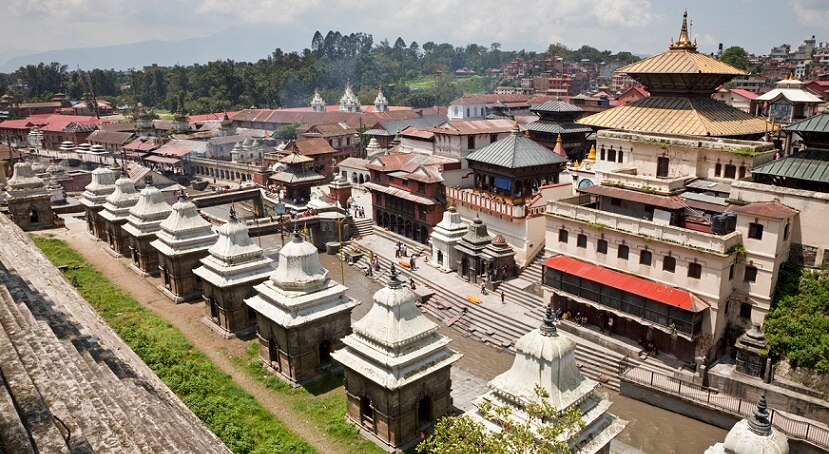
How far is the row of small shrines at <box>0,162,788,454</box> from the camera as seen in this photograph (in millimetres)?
15734

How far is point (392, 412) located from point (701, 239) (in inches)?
684

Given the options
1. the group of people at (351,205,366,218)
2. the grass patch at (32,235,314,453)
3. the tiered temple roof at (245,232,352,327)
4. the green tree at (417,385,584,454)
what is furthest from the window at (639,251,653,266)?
the group of people at (351,205,366,218)

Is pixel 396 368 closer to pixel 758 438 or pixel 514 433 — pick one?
pixel 514 433

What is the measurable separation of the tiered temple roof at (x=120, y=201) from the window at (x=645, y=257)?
36.0 meters

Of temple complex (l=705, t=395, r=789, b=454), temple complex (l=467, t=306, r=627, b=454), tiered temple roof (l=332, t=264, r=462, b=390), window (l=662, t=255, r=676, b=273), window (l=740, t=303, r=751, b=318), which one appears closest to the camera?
temple complex (l=705, t=395, r=789, b=454)

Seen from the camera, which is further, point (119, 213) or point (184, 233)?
point (119, 213)

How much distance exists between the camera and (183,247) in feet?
117

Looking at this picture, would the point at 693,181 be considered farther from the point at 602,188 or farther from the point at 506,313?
the point at 506,313

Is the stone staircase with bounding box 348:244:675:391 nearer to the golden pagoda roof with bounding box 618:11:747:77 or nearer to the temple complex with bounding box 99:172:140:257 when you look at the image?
the golden pagoda roof with bounding box 618:11:747:77

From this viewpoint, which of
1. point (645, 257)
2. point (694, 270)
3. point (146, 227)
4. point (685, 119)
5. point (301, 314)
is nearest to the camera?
point (301, 314)

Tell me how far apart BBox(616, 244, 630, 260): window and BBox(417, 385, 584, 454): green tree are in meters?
18.5

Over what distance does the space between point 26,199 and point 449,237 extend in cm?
3424

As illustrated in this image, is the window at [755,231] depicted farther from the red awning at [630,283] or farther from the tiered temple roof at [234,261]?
the tiered temple roof at [234,261]

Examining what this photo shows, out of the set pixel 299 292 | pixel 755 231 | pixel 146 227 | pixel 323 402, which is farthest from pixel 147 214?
pixel 755 231
